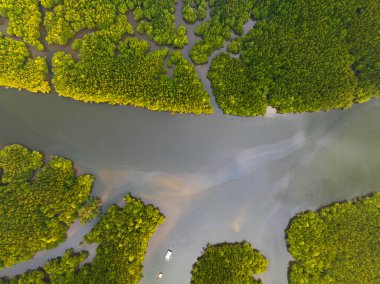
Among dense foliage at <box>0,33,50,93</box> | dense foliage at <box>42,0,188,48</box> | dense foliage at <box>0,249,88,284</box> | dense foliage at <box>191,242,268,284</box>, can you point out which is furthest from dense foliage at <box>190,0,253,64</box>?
dense foliage at <box>0,249,88,284</box>

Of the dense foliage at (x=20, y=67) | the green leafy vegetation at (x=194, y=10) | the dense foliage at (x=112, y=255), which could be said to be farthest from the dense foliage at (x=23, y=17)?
the dense foliage at (x=112, y=255)

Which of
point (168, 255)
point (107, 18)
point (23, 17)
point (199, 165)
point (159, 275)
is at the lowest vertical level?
point (159, 275)

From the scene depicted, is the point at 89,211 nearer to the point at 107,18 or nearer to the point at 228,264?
the point at 228,264

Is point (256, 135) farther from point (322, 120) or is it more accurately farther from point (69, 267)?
point (69, 267)

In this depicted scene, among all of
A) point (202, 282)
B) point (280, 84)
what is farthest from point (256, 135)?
point (202, 282)

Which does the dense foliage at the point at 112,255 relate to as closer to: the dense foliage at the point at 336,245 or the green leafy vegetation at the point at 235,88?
the green leafy vegetation at the point at 235,88

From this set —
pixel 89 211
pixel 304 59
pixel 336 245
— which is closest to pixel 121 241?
pixel 89 211
